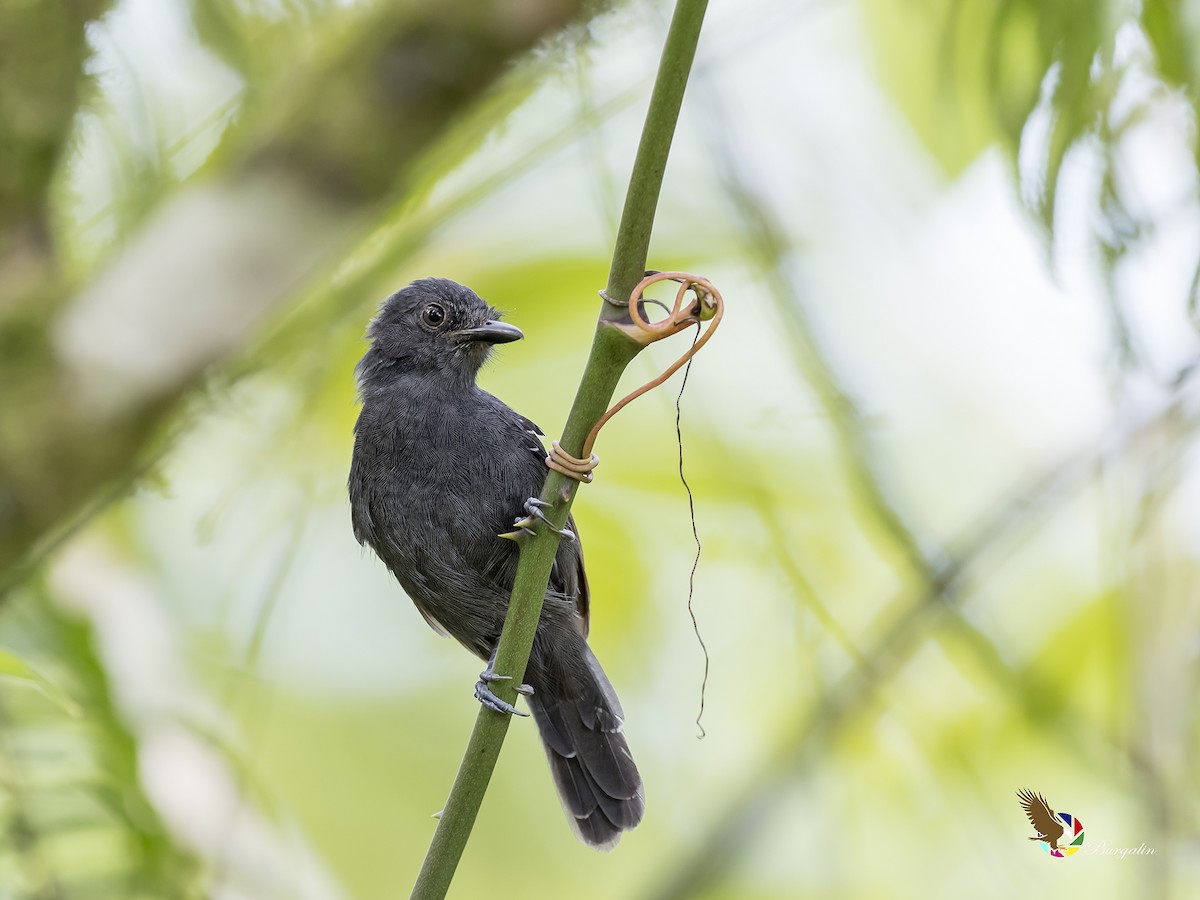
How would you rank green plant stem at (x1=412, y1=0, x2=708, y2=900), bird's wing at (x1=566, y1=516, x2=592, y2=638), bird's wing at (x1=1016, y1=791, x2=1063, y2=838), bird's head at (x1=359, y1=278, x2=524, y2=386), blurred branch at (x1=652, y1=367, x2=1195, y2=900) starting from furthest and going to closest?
bird's head at (x1=359, y1=278, x2=524, y2=386) < bird's wing at (x1=566, y1=516, x2=592, y2=638) < bird's wing at (x1=1016, y1=791, x2=1063, y2=838) < blurred branch at (x1=652, y1=367, x2=1195, y2=900) < green plant stem at (x1=412, y1=0, x2=708, y2=900)

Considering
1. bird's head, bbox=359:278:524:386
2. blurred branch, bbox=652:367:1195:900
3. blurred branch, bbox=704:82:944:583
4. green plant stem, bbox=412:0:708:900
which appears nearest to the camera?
green plant stem, bbox=412:0:708:900

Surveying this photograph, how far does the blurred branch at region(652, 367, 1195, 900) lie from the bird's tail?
20.9 inches

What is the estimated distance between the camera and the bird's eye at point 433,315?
10.3 ft

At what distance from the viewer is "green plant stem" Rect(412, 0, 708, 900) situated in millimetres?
1347

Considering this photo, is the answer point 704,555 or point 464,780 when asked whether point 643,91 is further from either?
point 464,780

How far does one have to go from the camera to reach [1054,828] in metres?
2.76

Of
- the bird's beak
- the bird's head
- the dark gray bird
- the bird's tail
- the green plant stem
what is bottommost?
the green plant stem

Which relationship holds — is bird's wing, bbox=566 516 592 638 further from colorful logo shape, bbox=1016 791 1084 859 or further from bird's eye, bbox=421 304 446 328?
colorful logo shape, bbox=1016 791 1084 859

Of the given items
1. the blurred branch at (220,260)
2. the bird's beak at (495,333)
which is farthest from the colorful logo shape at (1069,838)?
the blurred branch at (220,260)

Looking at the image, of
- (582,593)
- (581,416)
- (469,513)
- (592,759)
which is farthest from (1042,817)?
(581,416)

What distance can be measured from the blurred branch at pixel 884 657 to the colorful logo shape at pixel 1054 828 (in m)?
0.57

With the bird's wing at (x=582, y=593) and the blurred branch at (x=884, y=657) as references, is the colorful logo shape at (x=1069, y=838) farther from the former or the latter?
the bird's wing at (x=582, y=593)

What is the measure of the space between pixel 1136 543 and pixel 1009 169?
2.72 feet

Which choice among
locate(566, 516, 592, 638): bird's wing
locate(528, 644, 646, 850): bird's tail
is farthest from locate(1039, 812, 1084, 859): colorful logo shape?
locate(566, 516, 592, 638): bird's wing
